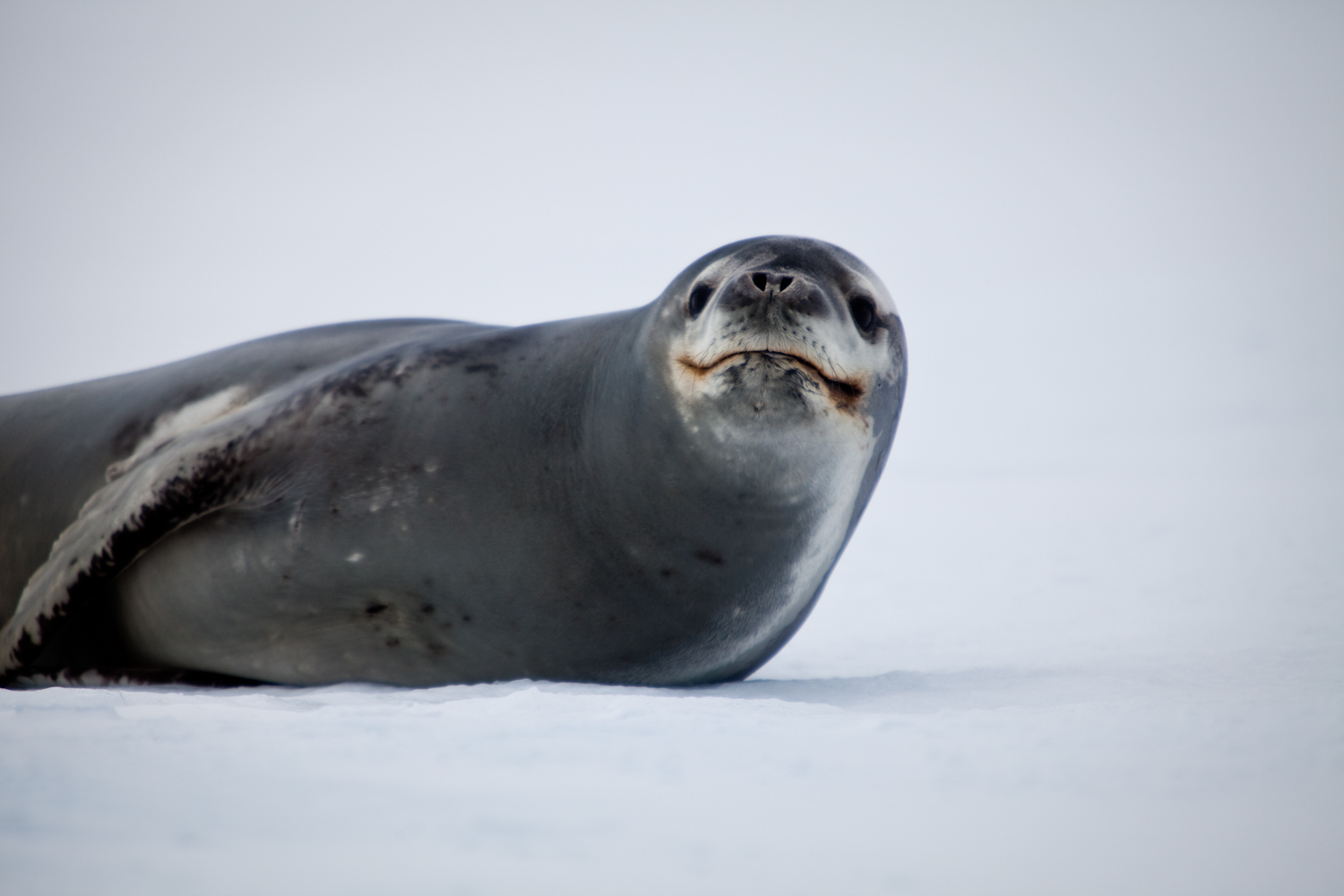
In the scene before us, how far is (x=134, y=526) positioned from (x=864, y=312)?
65.6 inches

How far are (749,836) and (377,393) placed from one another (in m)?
1.67

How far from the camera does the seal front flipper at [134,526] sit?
7.49 ft

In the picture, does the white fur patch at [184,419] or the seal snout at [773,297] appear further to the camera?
the white fur patch at [184,419]

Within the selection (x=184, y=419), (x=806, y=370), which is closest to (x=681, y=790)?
(x=806, y=370)

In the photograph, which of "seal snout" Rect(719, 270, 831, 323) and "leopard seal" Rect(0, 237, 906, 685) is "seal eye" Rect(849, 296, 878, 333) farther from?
"seal snout" Rect(719, 270, 831, 323)

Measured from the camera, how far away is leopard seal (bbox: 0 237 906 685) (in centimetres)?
203

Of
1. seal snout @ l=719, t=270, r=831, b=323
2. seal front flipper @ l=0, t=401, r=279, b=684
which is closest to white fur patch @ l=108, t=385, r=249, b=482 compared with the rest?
seal front flipper @ l=0, t=401, r=279, b=684

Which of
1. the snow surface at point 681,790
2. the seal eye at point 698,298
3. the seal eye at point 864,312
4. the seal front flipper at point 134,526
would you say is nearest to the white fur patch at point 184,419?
the seal front flipper at point 134,526

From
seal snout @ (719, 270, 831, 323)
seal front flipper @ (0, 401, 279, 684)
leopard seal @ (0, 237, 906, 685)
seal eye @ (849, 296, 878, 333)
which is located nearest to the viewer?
seal snout @ (719, 270, 831, 323)

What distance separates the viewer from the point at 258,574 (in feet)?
7.36

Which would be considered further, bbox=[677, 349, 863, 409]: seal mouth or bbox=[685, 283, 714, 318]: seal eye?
bbox=[685, 283, 714, 318]: seal eye

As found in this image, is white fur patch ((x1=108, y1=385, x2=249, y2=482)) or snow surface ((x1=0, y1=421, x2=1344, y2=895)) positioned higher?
white fur patch ((x1=108, y1=385, x2=249, y2=482))

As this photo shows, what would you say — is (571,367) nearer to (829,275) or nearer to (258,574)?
(829,275)

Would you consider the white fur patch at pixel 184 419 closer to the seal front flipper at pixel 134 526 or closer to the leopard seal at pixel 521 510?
the leopard seal at pixel 521 510
